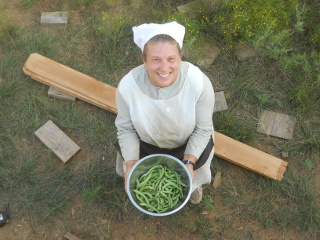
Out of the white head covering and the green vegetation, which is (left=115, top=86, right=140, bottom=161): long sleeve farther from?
the green vegetation

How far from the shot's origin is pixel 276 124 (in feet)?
11.4

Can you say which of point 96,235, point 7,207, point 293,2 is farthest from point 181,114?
point 293,2

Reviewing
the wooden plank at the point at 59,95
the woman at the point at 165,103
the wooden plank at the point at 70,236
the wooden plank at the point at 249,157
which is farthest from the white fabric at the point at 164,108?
the wooden plank at the point at 59,95

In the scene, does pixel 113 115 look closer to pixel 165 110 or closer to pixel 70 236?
pixel 70 236

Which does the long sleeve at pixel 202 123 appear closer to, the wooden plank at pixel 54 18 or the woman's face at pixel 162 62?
the woman's face at pixel 162 62

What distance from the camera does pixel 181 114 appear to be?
2.15 m

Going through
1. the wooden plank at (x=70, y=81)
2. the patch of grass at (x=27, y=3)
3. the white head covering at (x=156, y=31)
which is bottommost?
the wooden plank at (x=70, y=81)

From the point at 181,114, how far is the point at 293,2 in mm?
2536

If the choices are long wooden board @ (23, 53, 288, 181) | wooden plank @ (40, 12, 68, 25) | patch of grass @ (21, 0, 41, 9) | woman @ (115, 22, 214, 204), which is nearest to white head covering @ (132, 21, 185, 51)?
woman @ (115, 22, 214, 204)

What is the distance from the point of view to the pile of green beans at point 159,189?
7.10 ft

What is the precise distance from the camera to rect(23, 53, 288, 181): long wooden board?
3.13 m

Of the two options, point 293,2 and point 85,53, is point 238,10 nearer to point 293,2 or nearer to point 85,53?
point 293,2

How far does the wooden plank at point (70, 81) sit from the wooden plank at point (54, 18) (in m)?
0.68

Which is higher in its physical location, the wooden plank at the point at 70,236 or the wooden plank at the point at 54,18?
the wooden plank at the point at 54,18
